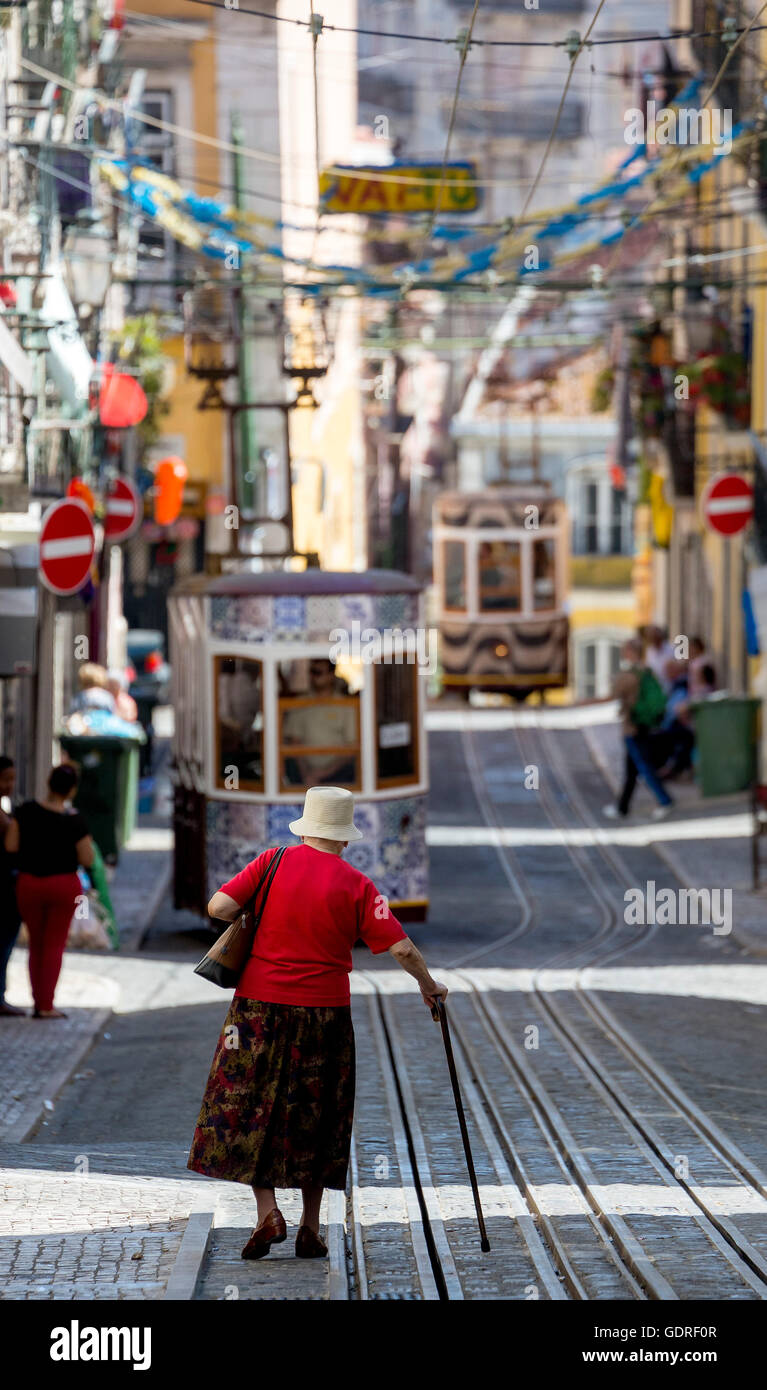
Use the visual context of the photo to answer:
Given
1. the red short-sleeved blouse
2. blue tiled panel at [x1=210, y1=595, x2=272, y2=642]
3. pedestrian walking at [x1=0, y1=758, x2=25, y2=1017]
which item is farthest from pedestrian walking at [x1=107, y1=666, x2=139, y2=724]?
the red short-sleeved blouse

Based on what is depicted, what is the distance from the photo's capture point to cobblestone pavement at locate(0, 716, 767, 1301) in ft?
25.2

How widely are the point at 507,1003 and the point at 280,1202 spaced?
5.28 meters

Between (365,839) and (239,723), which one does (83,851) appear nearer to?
(239,723)

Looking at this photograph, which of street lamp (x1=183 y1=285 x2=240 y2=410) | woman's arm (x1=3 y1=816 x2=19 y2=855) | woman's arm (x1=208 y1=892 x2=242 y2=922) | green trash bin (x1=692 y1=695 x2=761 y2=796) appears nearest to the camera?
woman's arm (x1=208 y1=892 x2=242 y2=922)

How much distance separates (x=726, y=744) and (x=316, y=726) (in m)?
9.10

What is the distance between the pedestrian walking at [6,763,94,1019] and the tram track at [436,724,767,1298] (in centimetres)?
231

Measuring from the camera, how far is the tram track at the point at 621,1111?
793 cm

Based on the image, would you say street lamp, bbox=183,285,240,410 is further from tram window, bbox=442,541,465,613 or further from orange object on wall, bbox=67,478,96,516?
tram window, bbox=442,541,465,613

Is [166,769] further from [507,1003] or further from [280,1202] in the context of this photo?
[280,1202]

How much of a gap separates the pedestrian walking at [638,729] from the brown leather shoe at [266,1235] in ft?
51.0

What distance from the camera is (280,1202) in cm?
884

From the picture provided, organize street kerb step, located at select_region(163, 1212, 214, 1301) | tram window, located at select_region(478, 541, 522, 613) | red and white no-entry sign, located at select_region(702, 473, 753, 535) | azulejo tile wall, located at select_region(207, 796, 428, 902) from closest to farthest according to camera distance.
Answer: street kerb step, located at select_region(163, 1212, 214, 1301) → azulejo tile wall, located at select_region(207, 796, 428, 902) → red and white no-entry sign, located at select_region(702, 473, 753, 535) → tram window, located at select_region(478, 541, 522, 613)

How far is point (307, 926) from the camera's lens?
301 inches

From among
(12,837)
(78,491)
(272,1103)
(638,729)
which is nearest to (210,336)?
(78,491)
